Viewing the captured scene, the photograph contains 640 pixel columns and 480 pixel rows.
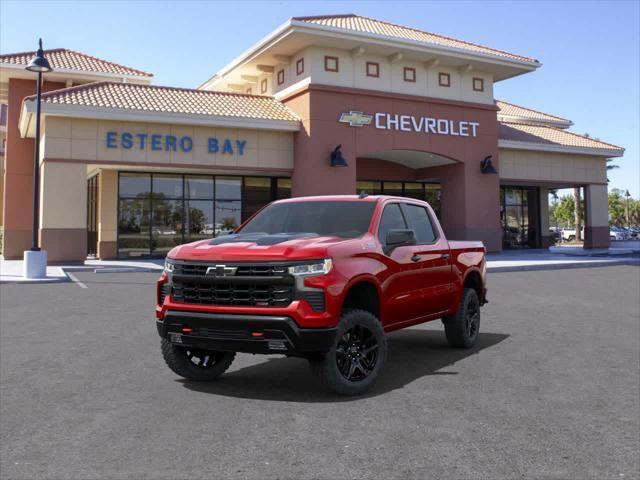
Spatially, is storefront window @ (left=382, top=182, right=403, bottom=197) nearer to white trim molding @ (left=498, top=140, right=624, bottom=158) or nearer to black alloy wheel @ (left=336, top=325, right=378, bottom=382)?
white trim molding @ (left=498, top=140, right=624, bottom=158)

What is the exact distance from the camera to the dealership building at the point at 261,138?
2350 cm

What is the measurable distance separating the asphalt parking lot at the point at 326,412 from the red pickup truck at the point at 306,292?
421mm

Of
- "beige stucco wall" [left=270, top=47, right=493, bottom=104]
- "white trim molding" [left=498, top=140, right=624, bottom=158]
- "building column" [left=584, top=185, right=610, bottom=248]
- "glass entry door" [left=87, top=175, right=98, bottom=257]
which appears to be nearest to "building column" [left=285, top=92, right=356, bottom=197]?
"beige stucco wall" [left=270, top=47, right=493, bottom=104]

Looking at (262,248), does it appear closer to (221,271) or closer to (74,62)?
(221,271)

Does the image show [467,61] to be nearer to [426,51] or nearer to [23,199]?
[426,51]

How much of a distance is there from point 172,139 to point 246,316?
20.7 meters

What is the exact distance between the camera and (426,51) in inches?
1062

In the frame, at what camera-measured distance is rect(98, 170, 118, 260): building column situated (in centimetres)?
2741

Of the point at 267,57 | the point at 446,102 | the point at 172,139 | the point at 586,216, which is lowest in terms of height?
the point at 586,216

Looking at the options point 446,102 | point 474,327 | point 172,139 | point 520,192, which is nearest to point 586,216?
point 520,192

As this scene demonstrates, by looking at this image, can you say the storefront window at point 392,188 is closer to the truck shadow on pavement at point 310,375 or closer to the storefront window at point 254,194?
the storefront window at point 254,194

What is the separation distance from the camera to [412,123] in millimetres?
28000

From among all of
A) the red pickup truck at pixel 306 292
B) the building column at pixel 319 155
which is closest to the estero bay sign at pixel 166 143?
the building column at pixel 319 155

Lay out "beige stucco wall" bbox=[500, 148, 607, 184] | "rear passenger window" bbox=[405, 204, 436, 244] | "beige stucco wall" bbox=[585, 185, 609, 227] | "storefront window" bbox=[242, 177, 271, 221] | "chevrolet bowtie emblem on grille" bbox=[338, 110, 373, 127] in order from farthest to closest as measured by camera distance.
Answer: "beige stucco wall" bbox=[585, 185, 609, 227] < "beige stucco wall" bbox=[500, 148, 607, 184] < "storefront window" bbox=[242, 177, 271, 221] < "chevrolet bowtie emblem on grille" bbox=[338, 110, 373, 127] < "rear passenger window" bbox=[405, 204, 436, 244]
